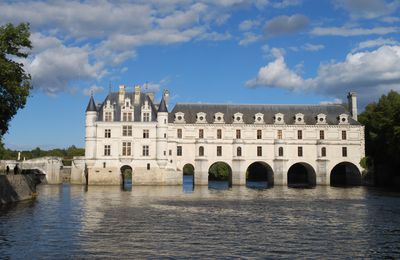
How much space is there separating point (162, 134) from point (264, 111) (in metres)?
15.7

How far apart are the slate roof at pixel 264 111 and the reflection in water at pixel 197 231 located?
3282 cm

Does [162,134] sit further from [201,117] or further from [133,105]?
[201,117]

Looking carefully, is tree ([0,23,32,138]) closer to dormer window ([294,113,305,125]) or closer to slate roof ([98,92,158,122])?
slate roof ([98,92,158,122])

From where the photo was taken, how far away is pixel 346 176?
66.2 meters

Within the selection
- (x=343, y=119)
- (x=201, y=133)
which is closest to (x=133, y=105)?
(x=201, y=133)

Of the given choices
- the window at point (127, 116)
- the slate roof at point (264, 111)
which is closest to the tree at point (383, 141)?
the slate roof at point (264, 111)

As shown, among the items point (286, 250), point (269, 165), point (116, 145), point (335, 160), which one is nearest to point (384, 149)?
point (335, 160)

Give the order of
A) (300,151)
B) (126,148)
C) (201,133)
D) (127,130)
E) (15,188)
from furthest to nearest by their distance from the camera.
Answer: (300,151) → (201,133) → (127,130) → (126,148) → (15,188)

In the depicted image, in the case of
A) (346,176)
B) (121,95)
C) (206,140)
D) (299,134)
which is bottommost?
(346,176)

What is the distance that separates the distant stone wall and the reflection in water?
2.07 metres

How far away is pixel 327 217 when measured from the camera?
25688mm

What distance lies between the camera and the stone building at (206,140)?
194ft

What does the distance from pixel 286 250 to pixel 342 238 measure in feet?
12.4

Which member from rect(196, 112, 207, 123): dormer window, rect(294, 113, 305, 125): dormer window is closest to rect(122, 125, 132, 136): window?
rect(196, 112, 207, 123): dormer window
